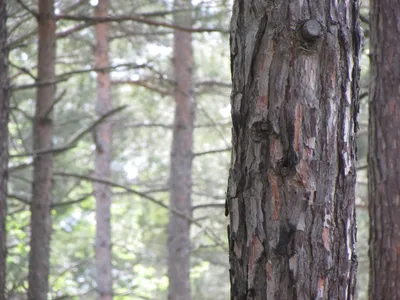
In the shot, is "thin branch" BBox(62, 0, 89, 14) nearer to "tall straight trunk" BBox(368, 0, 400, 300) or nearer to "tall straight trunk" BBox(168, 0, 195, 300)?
"tall straight trunk" BBox(368, 0, 400, 300)

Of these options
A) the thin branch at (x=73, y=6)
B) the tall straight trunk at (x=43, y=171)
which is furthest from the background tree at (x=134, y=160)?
the tall straight trunk at (x=43, y=171)

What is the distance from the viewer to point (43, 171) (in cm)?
652

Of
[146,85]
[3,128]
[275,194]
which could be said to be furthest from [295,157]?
[146,85]

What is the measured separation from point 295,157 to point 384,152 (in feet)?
8.65

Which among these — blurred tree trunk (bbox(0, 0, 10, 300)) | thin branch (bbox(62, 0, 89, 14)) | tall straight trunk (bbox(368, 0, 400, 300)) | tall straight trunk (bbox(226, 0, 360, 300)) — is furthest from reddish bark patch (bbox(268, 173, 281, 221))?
thin branch (bbox(62, 0, 89, 14))

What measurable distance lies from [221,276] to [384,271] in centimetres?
1309

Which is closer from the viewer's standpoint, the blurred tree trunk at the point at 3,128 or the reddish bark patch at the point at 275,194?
the reddish bark patch at the point at 275,194

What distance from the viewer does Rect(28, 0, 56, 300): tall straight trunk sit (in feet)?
21.2

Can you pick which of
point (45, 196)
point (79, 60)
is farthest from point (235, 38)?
point (79, 60)

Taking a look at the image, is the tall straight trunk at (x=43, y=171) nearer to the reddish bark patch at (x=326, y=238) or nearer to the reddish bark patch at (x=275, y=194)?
the reddish bark patch at (x=275, y=194)

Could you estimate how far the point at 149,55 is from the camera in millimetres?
15031

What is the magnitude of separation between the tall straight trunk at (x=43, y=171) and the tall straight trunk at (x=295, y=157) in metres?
4.09

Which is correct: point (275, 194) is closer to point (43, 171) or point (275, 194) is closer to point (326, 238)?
point (326, 238)

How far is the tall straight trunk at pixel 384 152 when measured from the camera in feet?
16.0
